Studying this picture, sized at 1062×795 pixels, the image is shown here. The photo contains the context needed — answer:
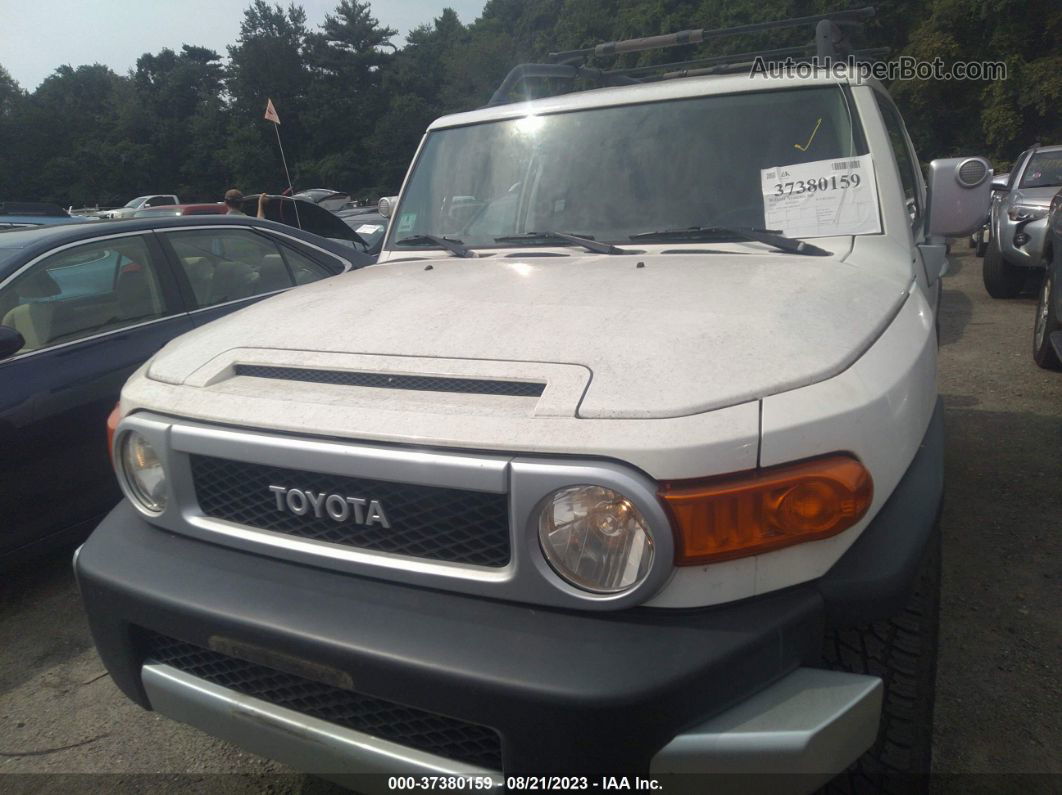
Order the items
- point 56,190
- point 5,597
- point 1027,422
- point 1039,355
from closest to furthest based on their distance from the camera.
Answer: point 5,597, point 1027,422, point 1039,355, point 56,190

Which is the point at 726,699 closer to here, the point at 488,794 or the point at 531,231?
the point at 488,794

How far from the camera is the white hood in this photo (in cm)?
150

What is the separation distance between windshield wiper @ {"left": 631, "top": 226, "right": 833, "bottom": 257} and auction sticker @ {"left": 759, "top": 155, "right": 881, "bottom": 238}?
3.5 inches

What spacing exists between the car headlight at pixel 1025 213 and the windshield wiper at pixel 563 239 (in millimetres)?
7154

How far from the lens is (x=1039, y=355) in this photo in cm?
552

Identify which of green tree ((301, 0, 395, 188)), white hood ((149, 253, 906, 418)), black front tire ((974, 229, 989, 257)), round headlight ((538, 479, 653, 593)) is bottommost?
black front tire ((974, 229, 989, 257))

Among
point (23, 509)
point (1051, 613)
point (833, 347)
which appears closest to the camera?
point (833, 347)

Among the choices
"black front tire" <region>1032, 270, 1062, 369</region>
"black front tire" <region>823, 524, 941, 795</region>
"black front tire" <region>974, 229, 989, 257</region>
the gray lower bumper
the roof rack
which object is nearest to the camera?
the gray lower bumper

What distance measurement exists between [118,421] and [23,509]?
151cm

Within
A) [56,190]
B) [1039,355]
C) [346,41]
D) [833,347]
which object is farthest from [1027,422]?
[346,41]

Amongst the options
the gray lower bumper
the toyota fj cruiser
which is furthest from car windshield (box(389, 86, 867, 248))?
the gray lower bumper

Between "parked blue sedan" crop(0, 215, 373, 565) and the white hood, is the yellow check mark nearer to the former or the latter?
the white hood

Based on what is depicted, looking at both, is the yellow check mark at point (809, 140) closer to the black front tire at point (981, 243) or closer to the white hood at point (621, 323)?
the white hood at point (621, 323)

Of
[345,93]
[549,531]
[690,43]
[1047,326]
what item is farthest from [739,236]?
[345,93]
